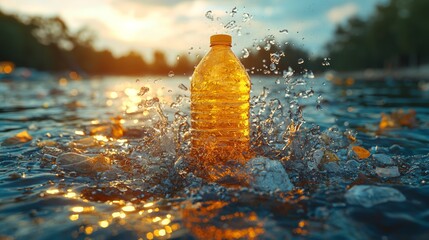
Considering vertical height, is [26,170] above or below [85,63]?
below

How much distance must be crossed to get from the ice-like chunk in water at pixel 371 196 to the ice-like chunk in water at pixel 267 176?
467mm

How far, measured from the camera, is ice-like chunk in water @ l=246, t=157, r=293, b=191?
3107mm

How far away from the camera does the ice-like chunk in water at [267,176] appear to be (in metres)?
3.11

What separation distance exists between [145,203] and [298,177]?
1.35 m

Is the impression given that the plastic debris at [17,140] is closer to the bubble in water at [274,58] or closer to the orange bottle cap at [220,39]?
the orange bottle cap at [220,39]

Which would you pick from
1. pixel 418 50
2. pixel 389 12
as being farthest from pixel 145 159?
pixel 389 12

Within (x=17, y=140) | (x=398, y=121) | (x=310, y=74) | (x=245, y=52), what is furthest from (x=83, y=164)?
(x=398, y=121)

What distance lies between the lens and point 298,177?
3463mm

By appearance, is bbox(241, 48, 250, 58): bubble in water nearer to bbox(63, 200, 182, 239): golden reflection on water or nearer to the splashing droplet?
the splashing droplet

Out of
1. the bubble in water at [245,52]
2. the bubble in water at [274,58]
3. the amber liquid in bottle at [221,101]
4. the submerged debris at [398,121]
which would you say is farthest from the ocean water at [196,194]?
the submerged debris at [398,121]

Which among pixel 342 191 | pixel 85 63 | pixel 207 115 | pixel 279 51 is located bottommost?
pixel 342 191

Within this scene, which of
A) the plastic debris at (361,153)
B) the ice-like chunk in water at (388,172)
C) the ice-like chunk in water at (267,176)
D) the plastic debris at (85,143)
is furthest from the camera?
the plastic debris at (85,143)

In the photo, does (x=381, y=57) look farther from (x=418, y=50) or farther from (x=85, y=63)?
(x=85, y=63)

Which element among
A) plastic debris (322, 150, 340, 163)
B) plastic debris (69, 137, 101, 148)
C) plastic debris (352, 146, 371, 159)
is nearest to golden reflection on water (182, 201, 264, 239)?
plastic debris (322, 150, 340, 163)
